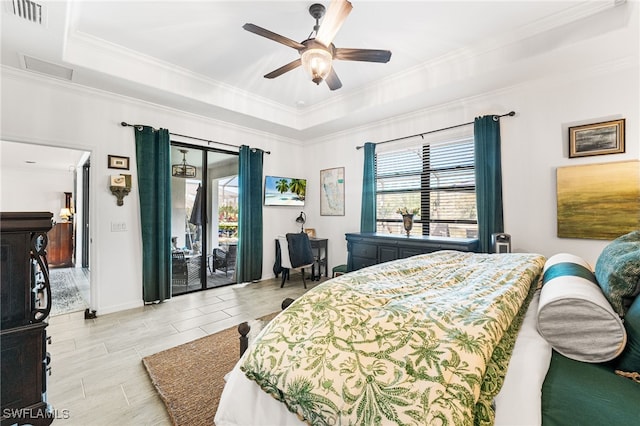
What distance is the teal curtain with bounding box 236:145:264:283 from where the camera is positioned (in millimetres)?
4680

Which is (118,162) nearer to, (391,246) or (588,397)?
(391,246)

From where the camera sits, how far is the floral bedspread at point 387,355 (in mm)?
685

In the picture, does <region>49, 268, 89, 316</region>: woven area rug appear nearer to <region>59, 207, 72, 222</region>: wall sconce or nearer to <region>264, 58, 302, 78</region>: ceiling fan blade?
<region>59, 207, 72, 222</region>: wall sconce

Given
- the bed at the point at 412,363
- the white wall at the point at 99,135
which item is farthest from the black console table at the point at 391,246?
the white wall at the point at 99,135

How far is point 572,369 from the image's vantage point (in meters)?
0.86

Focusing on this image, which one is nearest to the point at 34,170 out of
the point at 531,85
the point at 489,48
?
the point at 489,48

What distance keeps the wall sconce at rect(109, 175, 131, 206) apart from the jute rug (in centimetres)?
218

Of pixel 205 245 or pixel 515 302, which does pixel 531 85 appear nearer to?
pixel 515 302

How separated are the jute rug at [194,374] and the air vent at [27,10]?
2.90m

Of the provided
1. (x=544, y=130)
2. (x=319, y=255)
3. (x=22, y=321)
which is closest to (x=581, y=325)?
(x=22, y=321)

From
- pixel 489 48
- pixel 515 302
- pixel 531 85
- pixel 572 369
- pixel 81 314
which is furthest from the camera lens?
pixel 81 314

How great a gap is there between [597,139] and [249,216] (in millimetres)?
4561

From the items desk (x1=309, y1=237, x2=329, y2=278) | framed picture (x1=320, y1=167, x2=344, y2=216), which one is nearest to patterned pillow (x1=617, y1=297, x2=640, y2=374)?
framed picture (x1=320, y1=167, x2=344, y2=216)

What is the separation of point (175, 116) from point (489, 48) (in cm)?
412
